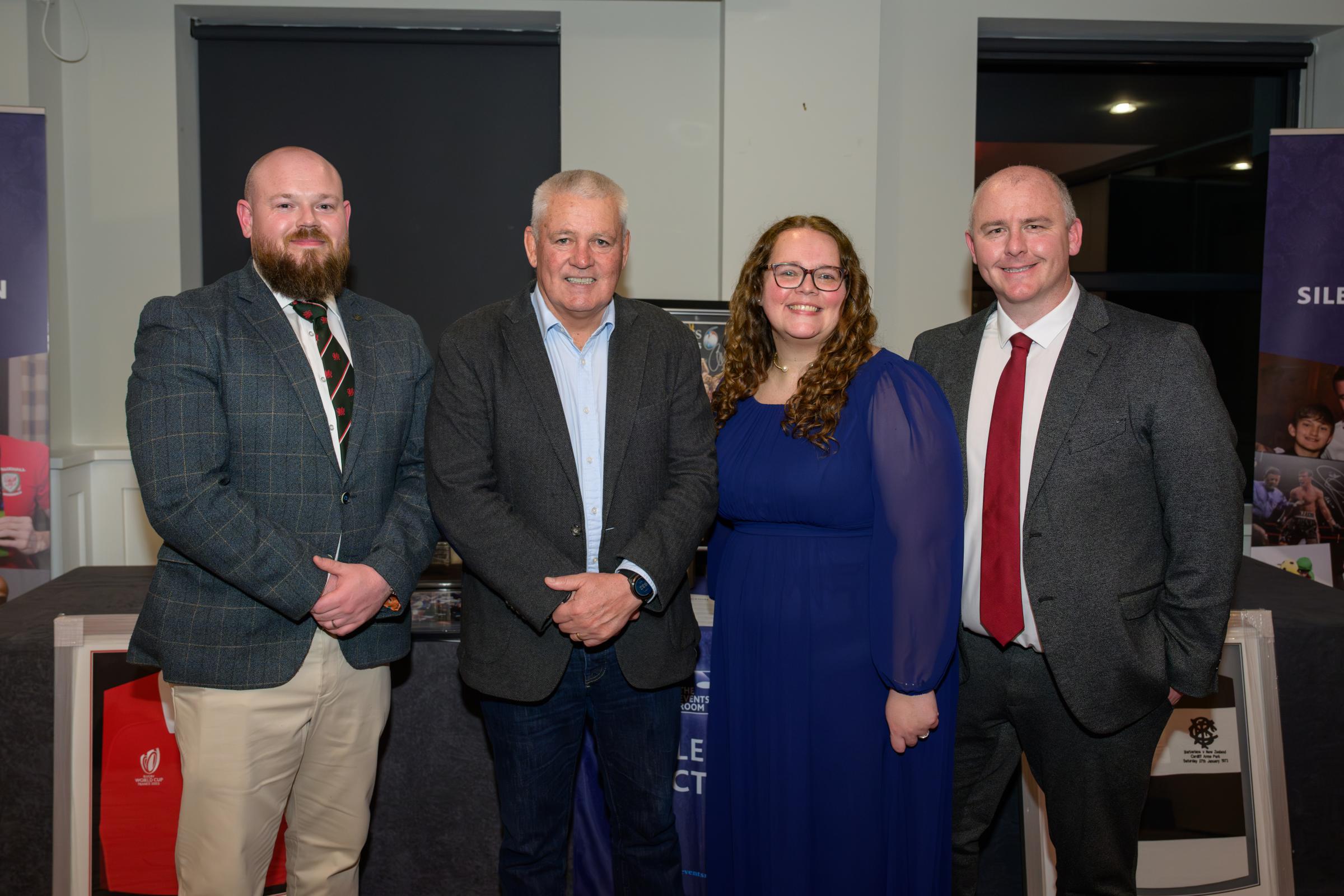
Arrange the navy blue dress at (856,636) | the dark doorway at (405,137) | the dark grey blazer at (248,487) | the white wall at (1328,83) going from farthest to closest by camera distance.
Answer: the white wall at (1328,83), the dark doorway at (405,137), the navy blue dress at (856,636), the dark grey blazer at (248,487)

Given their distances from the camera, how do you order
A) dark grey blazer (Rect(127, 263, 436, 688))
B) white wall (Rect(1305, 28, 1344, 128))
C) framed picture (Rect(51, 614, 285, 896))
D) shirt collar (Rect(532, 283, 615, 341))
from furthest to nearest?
1. white wall (Rect(1305, 28, 1344, 128))
2. framed picture (Rect(51, 614, 285, 896))
3. shirt collar (Rect(532, 283, 615, 341))
4. dark grey blazer (Rect(127, 263, 436, 688))

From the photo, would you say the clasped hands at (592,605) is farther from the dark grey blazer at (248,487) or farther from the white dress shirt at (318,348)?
the white dress shirt at (318,348)

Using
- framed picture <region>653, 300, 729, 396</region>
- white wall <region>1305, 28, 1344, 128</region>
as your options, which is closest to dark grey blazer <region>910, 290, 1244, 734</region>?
framed picture <region>653, 300, 729, 396</region>

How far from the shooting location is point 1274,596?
2756 millimetres

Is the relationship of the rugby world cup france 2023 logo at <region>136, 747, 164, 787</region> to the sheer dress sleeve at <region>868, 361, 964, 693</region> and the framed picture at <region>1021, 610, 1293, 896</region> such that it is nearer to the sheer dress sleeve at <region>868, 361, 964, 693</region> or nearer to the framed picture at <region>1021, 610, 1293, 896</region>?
the sheer dress sleeve at <region>868, 361, 964, 693</region>

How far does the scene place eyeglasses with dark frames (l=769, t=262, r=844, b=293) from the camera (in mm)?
2002

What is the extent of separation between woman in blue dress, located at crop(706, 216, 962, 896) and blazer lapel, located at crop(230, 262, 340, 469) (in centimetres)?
86


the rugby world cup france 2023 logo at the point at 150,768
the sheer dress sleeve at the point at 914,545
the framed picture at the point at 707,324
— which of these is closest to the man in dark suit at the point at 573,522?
the sheer dress sleeve at the point at 914,545

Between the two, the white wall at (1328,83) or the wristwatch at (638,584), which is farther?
the white wall at (1328,83)

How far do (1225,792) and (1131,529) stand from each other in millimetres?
1172

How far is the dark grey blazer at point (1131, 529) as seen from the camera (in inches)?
71.5

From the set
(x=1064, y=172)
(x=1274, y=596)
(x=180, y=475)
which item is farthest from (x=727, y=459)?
(x=1064, y=172)

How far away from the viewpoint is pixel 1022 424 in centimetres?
195

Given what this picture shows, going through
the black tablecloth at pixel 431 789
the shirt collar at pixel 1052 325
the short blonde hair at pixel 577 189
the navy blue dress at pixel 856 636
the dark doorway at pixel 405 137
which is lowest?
the black tablecloth at pixel 431 789
